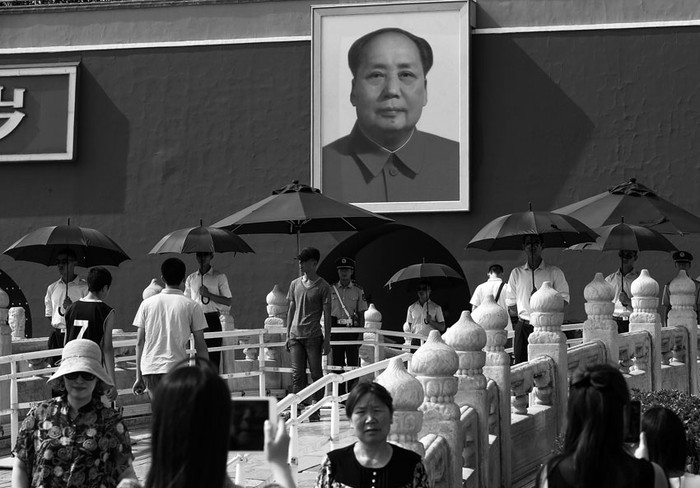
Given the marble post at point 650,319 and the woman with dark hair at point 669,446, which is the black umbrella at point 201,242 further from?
the woman with dark hair at point 669,446

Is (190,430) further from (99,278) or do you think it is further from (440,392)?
(99,278)

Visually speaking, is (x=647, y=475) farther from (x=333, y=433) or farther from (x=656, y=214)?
(x=656, y=214)

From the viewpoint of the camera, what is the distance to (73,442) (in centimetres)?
505

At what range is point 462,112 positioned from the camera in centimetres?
1966

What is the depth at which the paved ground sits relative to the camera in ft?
31.9

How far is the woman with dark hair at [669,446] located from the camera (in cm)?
487

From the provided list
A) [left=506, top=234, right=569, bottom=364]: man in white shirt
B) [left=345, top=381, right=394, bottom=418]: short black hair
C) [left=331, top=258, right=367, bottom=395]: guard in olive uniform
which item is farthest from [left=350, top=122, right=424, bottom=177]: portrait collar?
[left=345, top=381, right=394, bottom=418]: short black hair

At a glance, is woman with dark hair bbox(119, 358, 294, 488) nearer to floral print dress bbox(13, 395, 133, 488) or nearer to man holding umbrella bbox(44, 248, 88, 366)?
floral print dress bbox(13, 395, 133, 488)

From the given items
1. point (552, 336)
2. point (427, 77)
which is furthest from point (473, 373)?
point (427, 77)

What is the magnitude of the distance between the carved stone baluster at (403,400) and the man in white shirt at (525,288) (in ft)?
21.4

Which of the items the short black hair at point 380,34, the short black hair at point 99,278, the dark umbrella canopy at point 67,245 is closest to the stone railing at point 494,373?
the dark umbrella canopy at point 67,245

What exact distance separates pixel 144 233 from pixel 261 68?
3425 mm

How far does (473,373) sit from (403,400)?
8.64 feet

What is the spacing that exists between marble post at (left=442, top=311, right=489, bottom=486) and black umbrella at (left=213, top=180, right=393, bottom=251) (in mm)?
4615
